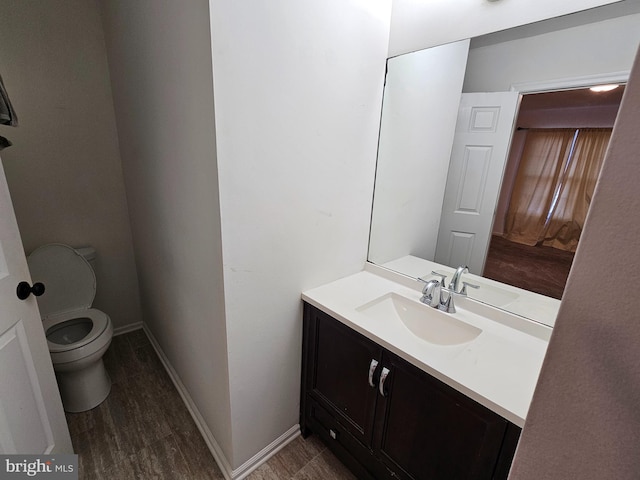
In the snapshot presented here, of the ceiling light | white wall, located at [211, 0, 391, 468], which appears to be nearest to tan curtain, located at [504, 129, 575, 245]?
the ceiling light

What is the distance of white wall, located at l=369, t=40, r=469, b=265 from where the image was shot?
1.33 metres

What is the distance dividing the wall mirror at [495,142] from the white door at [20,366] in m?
1.49

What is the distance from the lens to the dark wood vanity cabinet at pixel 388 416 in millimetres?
869

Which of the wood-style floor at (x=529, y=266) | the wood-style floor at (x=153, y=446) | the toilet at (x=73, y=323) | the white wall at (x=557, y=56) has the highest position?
the white wall at (x=557, y=56)

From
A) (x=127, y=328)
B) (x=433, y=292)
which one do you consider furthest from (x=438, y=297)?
(x=127, y=328)

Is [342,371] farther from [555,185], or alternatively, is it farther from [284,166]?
[555,185]

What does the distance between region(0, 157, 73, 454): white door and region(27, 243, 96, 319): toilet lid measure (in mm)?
785

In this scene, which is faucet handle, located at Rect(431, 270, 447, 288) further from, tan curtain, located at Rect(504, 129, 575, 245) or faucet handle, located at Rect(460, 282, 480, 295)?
tan curtain, located at Rect(504, 129, 575, 245)

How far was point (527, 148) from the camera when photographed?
1.15 meters

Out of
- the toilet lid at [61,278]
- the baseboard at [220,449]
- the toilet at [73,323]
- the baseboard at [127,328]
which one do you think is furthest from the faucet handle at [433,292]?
the baseboard at [127,328]

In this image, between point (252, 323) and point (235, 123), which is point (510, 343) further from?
point (235, 123)

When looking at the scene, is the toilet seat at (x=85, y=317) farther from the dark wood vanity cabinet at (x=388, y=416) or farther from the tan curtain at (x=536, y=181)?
the tan curtain at (x=536, y=181)

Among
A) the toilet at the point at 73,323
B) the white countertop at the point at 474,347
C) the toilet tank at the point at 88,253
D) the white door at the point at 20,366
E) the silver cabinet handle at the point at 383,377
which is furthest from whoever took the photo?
the toilet tank at the point at 88,253

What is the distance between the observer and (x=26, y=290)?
103 centimetres
